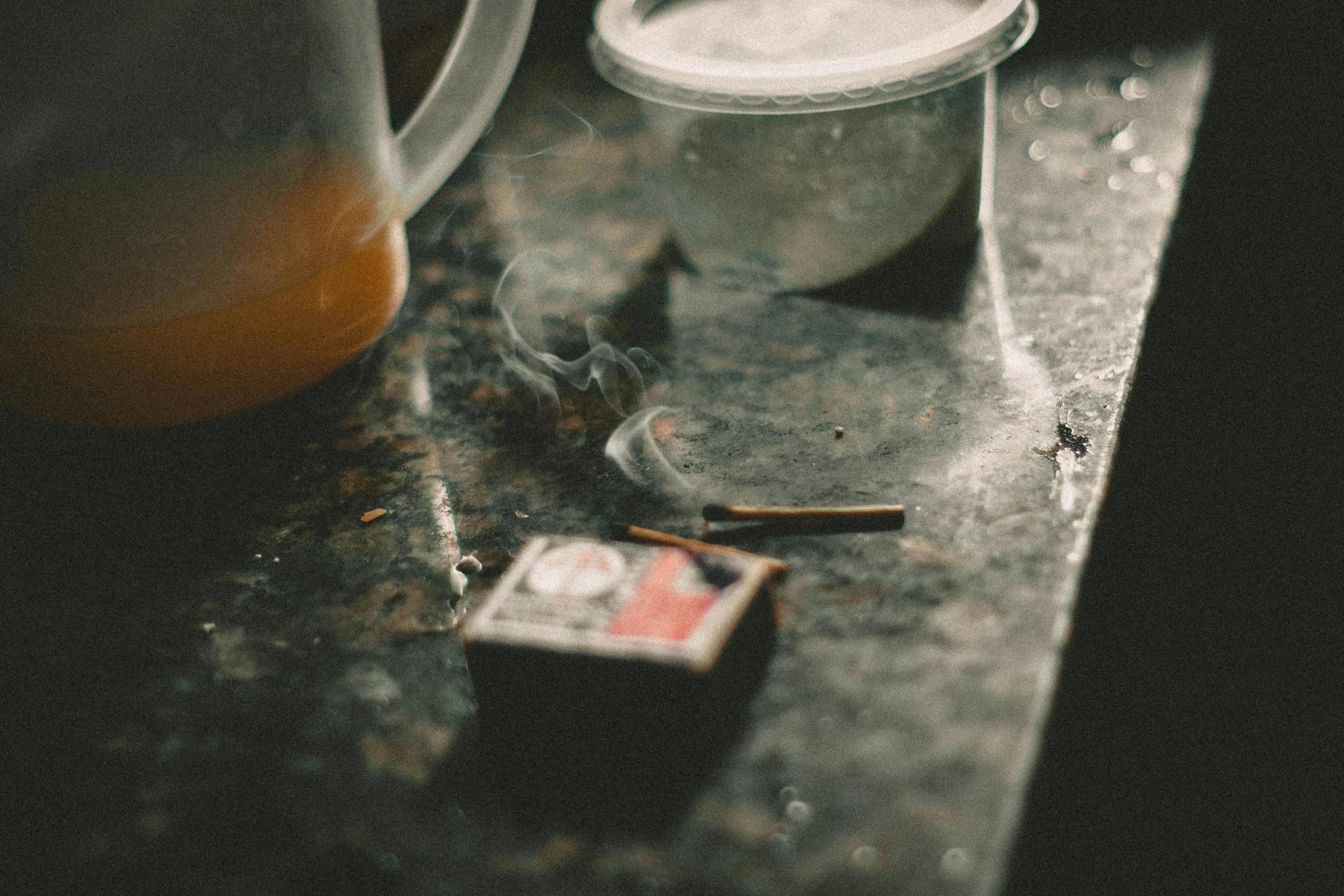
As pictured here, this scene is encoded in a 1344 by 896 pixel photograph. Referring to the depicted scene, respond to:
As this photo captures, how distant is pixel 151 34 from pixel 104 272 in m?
0.14

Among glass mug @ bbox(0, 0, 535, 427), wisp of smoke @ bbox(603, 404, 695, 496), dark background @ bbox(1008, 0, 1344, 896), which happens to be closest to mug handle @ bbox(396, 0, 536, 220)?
glass mug @ bbox(0, 0, 535, 427)

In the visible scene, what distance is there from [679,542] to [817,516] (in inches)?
3.2

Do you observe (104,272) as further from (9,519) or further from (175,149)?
(9,519)

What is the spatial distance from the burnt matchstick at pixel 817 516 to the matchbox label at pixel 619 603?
81mm

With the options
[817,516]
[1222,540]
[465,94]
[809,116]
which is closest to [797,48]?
[809,116]

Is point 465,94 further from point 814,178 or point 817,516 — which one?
point 817,516

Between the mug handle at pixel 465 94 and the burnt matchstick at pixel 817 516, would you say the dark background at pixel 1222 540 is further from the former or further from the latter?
the mug handle at pixel 465 94

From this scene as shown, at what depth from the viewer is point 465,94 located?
2.32ft

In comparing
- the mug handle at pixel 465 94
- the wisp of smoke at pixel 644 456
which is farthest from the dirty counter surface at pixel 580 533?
the mug handle at pixel 465 94

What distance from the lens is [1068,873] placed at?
788 mm

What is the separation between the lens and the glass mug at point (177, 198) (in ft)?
1.78

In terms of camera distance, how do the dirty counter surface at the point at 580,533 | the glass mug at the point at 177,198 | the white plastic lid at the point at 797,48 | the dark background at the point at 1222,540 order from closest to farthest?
1. the dirty counter surface at the point at 580,533
2. the glass mug at the point at 177,198
3. the white plastic lid at the point at 797,48
4. the dark background at the point at 1222,540

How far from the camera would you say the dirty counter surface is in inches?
16.9

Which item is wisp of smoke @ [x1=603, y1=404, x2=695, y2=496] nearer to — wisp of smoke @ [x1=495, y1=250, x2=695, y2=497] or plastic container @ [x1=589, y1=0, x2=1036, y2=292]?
wisp of smoke @ [x1=495, y1=250, x2=695, y2=497]
